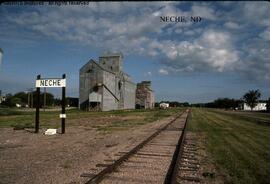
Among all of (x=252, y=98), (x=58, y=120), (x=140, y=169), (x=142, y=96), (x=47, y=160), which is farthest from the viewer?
(x=252, y=98)

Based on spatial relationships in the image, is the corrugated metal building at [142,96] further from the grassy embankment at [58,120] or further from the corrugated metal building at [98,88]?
the grassy embankment at [58,120]

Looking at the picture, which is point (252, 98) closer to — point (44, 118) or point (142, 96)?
point (142, 96)

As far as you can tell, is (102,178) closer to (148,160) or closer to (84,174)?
(84,174)

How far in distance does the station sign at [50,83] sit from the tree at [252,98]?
15200 cm

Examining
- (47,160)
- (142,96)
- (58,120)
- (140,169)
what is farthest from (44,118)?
(142,96)

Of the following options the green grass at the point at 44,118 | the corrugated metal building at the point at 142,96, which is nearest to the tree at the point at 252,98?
the corrugated metal building at the point at 142,96

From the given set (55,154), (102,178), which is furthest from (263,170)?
(55,154)

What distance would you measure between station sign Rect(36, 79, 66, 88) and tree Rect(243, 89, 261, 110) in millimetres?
152005

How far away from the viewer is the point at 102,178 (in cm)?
710

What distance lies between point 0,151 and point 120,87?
71.8 meters

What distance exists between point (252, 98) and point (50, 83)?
509 ft

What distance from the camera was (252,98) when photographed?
159875 millimetres

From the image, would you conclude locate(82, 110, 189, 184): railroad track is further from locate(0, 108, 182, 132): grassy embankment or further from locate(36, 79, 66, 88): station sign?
locate(0, 108, 182, 132): grassy embankment

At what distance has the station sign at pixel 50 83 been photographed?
17.1m
